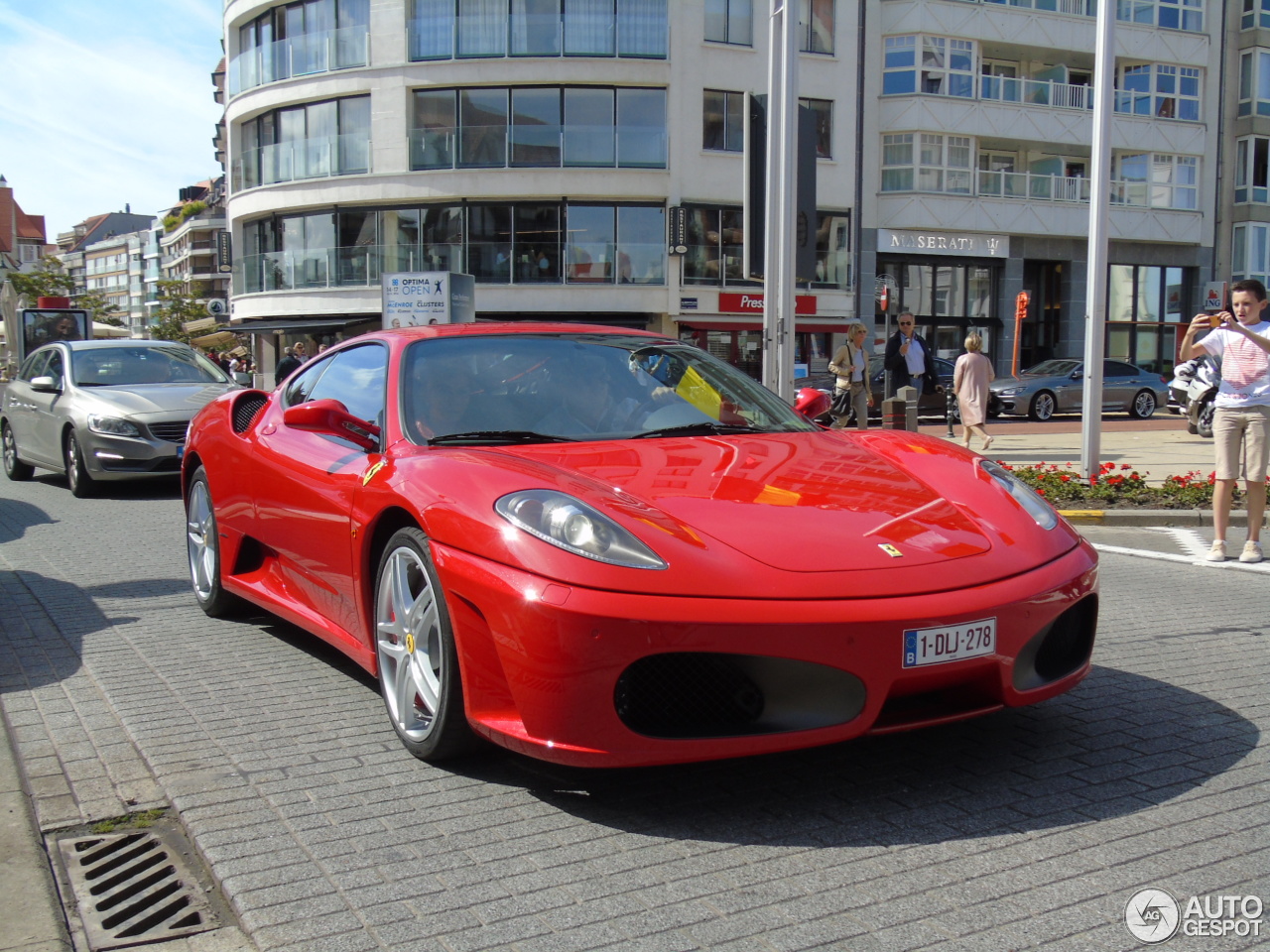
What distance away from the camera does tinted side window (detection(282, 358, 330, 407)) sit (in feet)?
17.1

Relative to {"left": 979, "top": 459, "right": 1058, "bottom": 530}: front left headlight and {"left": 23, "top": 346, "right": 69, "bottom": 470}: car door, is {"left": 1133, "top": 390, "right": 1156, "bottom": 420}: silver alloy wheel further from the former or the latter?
{"left": 979, "top": 459, "right": 1058, "bottom": 530}: front left headlight

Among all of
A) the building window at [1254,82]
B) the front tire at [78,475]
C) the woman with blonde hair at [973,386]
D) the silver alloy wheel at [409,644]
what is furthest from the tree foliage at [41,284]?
the silver alloy wheel at [409,644]

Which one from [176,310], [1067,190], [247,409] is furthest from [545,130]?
[176,310]

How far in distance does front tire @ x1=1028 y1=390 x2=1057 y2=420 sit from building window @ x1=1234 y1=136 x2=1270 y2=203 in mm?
20605

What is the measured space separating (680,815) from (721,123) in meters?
33.7

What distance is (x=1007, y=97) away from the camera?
3853 centimetres

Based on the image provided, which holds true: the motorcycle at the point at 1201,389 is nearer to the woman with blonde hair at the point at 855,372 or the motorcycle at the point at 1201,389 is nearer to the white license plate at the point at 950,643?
the woman with blonde hair at the point at 855,372

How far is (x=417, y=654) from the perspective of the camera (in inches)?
143

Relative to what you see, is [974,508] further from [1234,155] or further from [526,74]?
[1234,155]

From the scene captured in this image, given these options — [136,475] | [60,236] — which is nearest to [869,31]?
[136,475]

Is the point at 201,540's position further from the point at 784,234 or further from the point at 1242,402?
the point at 784,234

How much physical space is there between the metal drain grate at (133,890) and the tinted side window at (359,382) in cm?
165

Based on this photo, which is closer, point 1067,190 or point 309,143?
point 309,143

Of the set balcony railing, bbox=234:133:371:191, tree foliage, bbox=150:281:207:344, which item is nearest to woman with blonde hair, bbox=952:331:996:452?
balcony railing, bbox=234:133:371:191
